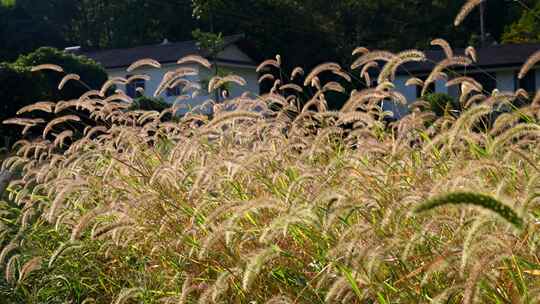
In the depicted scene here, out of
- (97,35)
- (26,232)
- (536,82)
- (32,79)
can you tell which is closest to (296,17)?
(536,82)

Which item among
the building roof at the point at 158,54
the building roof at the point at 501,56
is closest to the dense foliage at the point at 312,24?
the building roof at the point at 158,54

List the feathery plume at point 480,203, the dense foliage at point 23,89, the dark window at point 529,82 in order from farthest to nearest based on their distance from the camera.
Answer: the dark window at point 529,82 → the dense foliage at point 23,89 → the feathery plume at point 480,203

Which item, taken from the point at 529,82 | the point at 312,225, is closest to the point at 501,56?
the point at 529,82

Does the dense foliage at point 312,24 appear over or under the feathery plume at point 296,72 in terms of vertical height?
under

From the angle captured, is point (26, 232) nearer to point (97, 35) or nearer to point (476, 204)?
point (476, 204)

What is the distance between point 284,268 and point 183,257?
1.77 ft

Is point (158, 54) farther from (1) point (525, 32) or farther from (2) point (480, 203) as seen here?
(2) point (480, 203)

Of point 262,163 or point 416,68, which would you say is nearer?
point 262,163

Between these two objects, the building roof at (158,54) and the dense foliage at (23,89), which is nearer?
the dense foliage at (23,89)

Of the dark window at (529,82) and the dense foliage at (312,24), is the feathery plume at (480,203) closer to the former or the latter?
the dark window at (529,82)

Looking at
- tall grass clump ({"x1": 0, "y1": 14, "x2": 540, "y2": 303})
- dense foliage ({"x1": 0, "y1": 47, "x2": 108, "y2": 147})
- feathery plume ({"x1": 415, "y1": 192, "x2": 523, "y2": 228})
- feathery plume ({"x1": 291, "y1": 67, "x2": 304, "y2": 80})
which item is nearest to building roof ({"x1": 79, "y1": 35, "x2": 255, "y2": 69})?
dense foliage ({"x1": 0, "y1": 47, "x2": 108, "y2": 147})

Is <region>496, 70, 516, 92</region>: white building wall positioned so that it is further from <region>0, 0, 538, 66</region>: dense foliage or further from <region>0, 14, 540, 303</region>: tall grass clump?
<region>0, 14, 540, 303</region>: tall grass clump

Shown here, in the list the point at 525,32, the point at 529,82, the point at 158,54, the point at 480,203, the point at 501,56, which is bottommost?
the point at 529,82

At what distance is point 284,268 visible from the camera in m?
3.40
